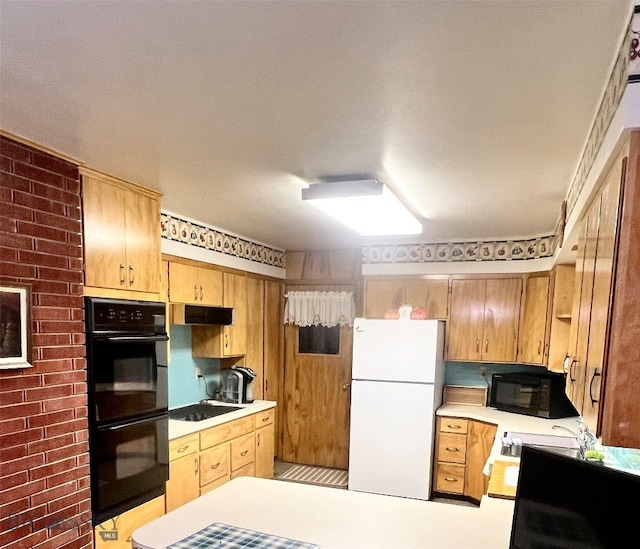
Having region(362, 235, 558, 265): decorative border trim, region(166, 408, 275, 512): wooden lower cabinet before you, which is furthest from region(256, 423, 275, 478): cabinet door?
region(362, 235, 558, 265): decorative border trim

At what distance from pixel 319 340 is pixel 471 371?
1.62 m

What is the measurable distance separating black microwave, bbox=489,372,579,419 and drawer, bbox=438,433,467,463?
49 cm

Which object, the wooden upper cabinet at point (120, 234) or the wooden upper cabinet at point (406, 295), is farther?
the wooden upper cabinet at point (406, 295)

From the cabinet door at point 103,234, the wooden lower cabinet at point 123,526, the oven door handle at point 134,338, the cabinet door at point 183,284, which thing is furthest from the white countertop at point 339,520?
the cabinet door at point 183,284

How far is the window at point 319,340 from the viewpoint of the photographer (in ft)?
15.7

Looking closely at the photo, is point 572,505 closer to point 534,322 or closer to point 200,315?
point 200,315

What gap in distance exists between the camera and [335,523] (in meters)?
1.67

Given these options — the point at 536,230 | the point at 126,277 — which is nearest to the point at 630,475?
the point at 126,277

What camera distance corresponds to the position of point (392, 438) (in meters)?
3.89

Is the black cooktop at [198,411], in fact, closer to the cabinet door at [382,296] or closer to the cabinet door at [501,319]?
the cabinet door at [382,296]

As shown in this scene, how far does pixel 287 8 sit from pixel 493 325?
3642 mm

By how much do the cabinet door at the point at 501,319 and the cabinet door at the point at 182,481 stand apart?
8.80 feet

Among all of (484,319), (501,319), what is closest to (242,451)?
(484,319)

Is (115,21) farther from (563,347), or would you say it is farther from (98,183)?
(563,347)
